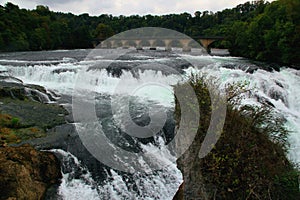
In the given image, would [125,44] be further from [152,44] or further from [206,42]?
[206,42]

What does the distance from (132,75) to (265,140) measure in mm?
10812

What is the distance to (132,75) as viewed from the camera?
14703 millimetres

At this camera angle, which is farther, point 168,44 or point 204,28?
point 204,28

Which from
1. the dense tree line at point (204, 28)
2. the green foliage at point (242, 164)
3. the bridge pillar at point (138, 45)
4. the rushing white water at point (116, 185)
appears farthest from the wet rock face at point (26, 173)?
the bridge pillar at point (138, 45)

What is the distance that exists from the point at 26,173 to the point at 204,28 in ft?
174

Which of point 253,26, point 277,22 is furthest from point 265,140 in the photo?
point 253,26

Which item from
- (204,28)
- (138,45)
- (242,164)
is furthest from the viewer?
(204,28)

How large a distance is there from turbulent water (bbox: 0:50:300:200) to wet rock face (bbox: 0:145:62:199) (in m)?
0.27

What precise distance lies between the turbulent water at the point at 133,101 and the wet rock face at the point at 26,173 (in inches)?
10.6

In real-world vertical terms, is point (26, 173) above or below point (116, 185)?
above

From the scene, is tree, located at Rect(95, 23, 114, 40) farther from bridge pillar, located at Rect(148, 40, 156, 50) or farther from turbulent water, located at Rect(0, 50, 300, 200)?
turbulent water, located at Rect(0, 50, 300, 200)

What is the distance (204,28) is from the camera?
5378 centimetres

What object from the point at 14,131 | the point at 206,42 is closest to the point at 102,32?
the point at 206,42

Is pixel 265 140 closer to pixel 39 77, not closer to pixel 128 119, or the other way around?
pixel 128 119
